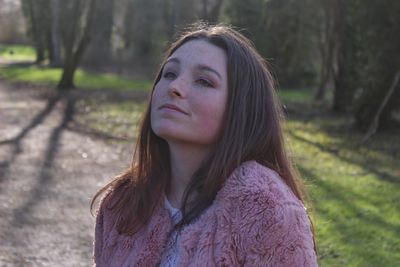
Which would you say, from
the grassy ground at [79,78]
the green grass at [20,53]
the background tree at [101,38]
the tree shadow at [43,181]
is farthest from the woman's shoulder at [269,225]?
the green grass at [20,53]

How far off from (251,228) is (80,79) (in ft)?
82.1

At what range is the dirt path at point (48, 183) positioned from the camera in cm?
534

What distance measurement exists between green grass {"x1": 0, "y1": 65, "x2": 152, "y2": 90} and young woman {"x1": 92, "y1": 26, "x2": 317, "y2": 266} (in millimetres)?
20868

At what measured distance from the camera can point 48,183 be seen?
7.84 m

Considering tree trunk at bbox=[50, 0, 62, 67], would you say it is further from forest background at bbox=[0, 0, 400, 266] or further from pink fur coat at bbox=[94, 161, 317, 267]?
pink fur coat at bbox=[94, 161, 317, 267]

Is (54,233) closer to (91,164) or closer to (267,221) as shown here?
(91,164)

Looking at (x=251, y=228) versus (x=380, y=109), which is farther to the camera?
(x=380, y=109)

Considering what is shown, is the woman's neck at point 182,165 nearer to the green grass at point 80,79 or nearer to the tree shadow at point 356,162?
the tree shadow at point 356,162

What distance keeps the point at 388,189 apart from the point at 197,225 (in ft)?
21.7

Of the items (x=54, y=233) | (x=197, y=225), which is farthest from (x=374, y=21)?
(x=197, y=225)

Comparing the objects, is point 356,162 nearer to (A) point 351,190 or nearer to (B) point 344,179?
(B) point 344,179

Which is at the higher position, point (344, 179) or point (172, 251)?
point (172, 251)

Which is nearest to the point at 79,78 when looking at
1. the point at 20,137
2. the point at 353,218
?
the point at 20,137

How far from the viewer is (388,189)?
788 centimetres
